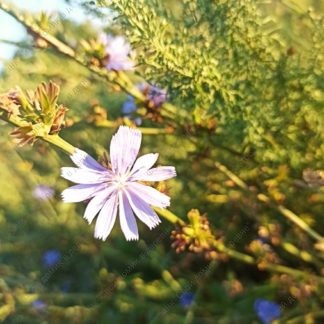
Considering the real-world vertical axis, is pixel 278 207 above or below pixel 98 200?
above

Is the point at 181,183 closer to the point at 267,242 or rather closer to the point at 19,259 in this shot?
the point at 267,242

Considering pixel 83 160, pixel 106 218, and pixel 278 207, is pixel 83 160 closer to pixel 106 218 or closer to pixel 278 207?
pixel 106 218

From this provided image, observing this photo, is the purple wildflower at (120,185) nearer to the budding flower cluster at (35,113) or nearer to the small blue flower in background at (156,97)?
the budding flower cluster at (35,113)

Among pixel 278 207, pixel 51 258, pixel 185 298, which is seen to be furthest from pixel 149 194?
pixel 51 258

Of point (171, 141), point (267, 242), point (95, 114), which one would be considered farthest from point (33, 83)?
point (267, 242)

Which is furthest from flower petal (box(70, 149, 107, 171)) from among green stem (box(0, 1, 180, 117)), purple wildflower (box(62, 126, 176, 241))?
green stem (box(0, 1, 180, 117))

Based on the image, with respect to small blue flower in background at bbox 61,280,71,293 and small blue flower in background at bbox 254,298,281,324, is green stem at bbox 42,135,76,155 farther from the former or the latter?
small blue flower in background at bbox 61,280,71,293

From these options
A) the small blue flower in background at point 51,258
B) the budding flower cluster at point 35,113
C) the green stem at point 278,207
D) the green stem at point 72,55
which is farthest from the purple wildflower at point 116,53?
the small blue flower in background at point 51,258
